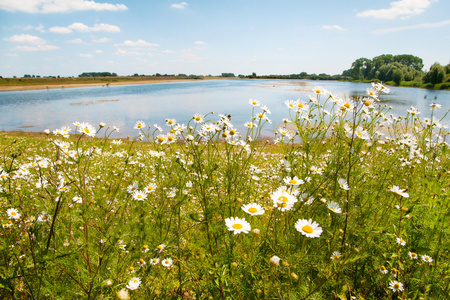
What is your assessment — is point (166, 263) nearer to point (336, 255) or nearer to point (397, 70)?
point (336, 255)

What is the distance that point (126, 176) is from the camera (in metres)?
5.07

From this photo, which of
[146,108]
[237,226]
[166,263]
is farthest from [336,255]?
[146,108]

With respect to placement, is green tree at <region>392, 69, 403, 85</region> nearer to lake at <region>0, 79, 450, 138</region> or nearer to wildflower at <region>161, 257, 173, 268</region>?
lake at <region>0, 79, 450, 138</region>

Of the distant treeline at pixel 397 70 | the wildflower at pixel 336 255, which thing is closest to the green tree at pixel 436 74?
the distant treeline at pixel 397 70

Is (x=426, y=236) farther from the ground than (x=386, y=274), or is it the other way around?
(x=426, y=236)

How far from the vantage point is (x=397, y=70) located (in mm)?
62938

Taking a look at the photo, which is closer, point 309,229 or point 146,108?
point 309,229

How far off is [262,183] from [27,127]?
62.1ft

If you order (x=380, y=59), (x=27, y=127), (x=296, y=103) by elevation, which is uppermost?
(x=380, y=59)

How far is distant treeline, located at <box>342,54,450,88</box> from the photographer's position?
48.8 metres

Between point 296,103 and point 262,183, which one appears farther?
point 262,183

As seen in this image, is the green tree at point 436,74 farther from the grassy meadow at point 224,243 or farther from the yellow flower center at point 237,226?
the yellow flower center at point 237,226

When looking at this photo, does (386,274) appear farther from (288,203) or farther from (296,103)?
(296,103)

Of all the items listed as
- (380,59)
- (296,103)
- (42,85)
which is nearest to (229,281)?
(296,103)
